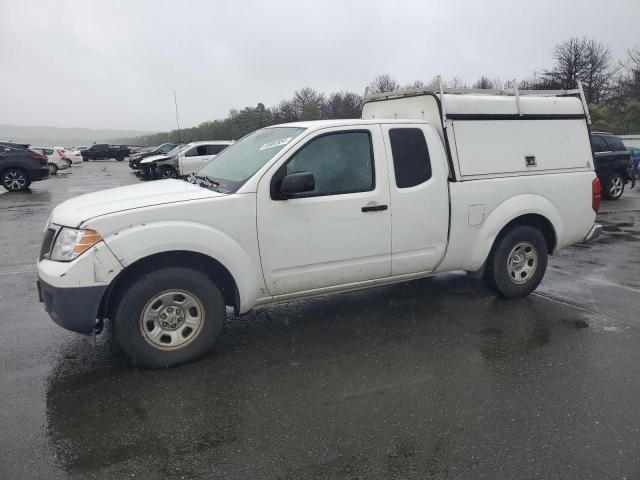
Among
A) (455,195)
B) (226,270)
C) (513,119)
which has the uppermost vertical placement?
(513,119)

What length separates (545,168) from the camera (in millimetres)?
5684

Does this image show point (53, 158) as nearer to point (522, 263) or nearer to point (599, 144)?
point (599, 144)

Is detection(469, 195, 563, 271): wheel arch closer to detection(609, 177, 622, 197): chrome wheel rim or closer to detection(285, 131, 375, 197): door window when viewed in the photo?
detection(285, 131, 375, 197): door window

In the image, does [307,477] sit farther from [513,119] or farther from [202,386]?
[513,119]

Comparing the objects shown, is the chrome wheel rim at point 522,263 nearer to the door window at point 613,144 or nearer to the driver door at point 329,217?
the driver door at point 329,217

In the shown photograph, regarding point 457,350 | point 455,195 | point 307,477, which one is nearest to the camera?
point 307,477

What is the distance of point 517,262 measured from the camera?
572 cm

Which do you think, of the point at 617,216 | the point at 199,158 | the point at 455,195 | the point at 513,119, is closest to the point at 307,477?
the point at 455,195

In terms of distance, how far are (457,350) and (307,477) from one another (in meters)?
2.07

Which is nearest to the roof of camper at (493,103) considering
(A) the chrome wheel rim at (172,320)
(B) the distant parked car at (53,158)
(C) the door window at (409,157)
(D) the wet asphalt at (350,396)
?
(C) the door window at (409,157)

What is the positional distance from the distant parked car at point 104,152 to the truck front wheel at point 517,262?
51645 millimetres

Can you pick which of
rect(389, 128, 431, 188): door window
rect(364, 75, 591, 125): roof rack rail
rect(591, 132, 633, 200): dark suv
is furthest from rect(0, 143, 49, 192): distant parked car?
rect(591, 132, 633, 200): dark suv

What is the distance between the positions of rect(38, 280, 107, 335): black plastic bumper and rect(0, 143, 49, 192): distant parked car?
16761 millimetres

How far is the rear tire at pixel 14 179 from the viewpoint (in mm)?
18219
